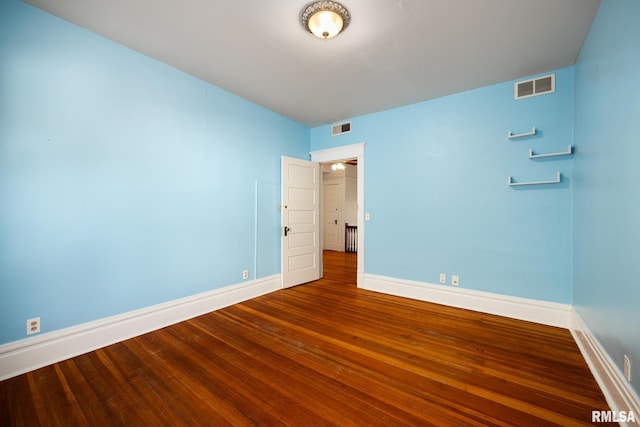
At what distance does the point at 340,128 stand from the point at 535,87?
8.79 feet

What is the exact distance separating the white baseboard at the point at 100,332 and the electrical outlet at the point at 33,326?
0.17 ft

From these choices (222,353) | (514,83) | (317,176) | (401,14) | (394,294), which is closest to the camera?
(401,14)

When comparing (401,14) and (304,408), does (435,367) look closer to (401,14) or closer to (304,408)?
(304,408)

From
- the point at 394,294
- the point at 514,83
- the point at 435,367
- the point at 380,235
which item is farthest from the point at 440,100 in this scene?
the point at 435,367

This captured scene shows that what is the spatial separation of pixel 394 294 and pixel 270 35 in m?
3.68

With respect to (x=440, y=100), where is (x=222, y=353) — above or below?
below

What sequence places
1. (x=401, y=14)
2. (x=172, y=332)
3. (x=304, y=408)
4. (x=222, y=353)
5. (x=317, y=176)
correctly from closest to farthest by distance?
(x=304, y=408)
(x=401, y=14)
(x=222, y=353)
(x=172, y=332)
(x=317, y=176)

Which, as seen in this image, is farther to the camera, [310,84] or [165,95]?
[310,84]

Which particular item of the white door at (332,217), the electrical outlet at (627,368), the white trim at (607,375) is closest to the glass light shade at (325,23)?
the electrical outlet at (627,368)

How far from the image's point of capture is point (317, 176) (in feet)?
15.5

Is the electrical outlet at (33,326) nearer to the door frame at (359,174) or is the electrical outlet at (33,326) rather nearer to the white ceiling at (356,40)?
the white ceiling at (356,40)

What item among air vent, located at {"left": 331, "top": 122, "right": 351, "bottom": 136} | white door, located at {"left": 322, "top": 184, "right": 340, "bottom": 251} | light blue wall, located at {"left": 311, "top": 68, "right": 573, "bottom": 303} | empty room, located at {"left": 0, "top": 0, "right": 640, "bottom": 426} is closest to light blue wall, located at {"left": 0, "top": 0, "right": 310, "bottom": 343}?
empty room, located at {"left": 0, "top": 0, "right": 640, "bottom": 426}

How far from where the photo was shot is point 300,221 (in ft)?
14.5

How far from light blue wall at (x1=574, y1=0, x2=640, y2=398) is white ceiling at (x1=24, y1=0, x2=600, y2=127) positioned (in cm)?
42
